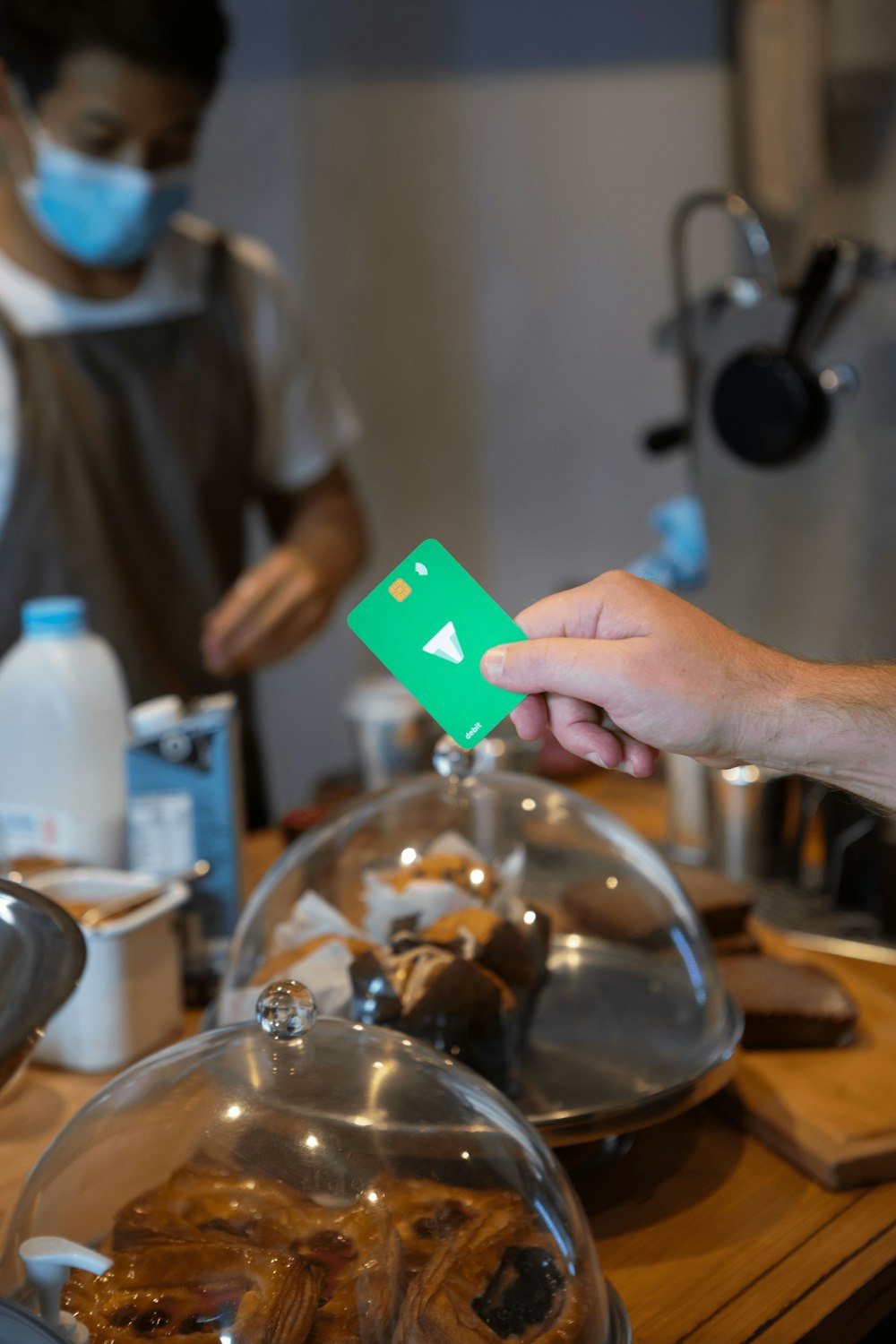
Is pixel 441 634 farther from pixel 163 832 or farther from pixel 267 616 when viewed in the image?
pixel 267 616

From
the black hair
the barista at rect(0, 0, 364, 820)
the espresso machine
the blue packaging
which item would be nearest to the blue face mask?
the barista at rect(0, 0, 364, 820)

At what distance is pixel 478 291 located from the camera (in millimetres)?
3213

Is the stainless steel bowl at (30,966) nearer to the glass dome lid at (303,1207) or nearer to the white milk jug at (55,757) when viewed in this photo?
the glass dome lid at (303,1207)

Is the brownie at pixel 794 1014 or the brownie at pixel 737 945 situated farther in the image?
the brownie at pixel 737 945

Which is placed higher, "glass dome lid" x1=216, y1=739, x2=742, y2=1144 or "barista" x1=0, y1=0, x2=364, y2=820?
"barista" x1=0, y1=0, x2=364, y2=820

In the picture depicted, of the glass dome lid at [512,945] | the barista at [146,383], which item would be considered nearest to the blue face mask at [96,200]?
the barista at [146,383]

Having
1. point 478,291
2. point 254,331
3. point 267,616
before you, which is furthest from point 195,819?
point 478,291

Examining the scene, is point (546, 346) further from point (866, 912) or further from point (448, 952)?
point (448, 952)

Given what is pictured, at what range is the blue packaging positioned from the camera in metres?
1.18

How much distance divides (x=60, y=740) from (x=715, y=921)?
672mm

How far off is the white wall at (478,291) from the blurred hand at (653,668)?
6.94 ft

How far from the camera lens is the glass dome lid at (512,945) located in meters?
0.87

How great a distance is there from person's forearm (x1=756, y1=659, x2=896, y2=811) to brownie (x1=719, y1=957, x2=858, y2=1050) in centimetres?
33

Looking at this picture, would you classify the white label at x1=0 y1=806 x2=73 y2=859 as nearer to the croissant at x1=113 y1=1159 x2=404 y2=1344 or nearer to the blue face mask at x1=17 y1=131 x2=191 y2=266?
the croissant at x1=113 y1=1159 x2=404 y2=1344
